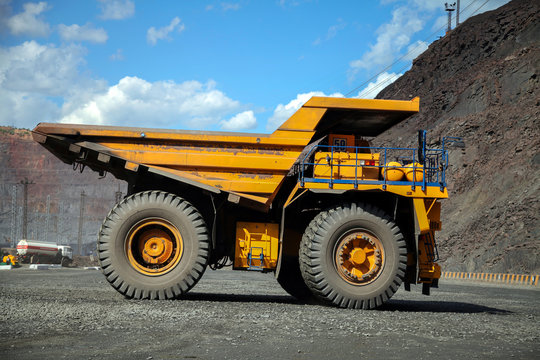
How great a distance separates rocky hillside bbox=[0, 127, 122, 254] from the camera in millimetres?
100938

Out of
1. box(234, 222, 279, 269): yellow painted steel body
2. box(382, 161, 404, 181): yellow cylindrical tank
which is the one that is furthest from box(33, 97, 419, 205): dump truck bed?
box(382, 161, 404, 181): yellow cylindrical tank

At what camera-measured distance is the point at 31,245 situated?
182 ft

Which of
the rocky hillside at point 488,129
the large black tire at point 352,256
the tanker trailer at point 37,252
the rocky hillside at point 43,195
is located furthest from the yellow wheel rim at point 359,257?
the rocky hillside at point 43,195

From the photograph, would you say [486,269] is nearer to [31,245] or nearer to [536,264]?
[536,264]

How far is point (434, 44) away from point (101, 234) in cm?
5685

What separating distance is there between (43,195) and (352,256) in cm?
10347

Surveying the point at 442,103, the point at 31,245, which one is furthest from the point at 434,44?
the point at 31,245

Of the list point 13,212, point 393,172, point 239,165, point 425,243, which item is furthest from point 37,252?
point 425,243

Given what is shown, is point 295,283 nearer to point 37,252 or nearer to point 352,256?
point 352,256

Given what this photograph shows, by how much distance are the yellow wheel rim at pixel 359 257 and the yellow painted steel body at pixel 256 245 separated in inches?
48.0

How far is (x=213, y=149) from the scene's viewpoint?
10102 mm

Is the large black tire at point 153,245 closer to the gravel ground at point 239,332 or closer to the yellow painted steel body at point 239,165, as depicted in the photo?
the yellow painted steel body at point 239,165

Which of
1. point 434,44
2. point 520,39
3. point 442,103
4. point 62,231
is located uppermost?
point 434,44

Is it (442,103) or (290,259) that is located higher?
(442,103)
